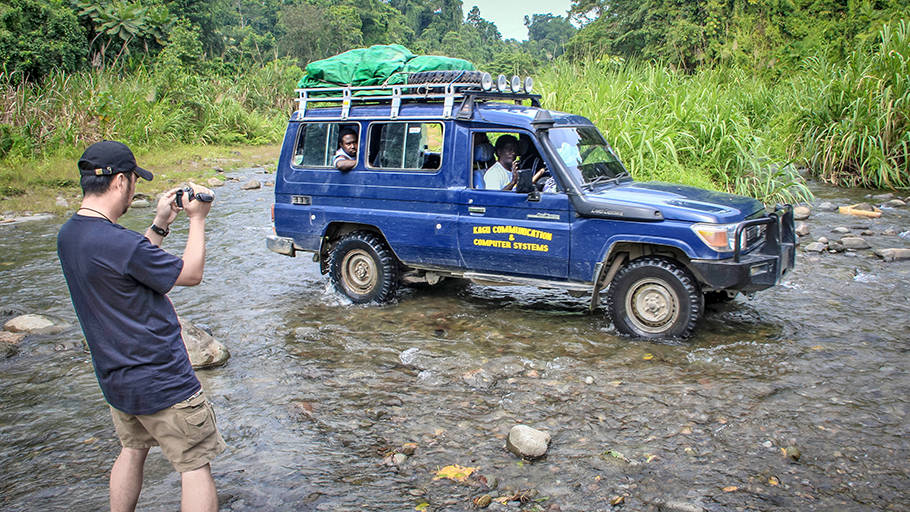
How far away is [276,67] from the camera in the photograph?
30.1m

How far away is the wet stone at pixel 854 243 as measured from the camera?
31.8 ft

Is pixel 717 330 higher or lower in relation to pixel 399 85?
lower

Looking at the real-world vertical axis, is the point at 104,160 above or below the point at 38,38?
below

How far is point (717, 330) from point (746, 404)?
65.3 inches

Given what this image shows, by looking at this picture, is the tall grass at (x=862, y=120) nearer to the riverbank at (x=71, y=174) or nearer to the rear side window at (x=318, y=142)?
the rear side window at (x=318, y=142)

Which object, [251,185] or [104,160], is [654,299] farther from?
[251,185]

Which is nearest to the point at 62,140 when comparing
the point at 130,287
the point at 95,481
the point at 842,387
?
the point at 95,481

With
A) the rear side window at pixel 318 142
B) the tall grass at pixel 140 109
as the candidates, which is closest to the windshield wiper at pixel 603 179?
the rear side window at pixel 318 142

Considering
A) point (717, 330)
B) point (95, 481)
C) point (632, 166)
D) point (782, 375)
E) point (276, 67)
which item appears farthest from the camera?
point (276, 67)

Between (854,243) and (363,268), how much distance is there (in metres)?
6.80

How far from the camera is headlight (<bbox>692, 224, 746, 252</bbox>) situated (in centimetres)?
593

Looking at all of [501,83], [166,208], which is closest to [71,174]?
[501,83]

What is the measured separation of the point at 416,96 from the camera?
7.38 meters

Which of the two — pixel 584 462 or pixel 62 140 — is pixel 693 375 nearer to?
pixel 584 462
